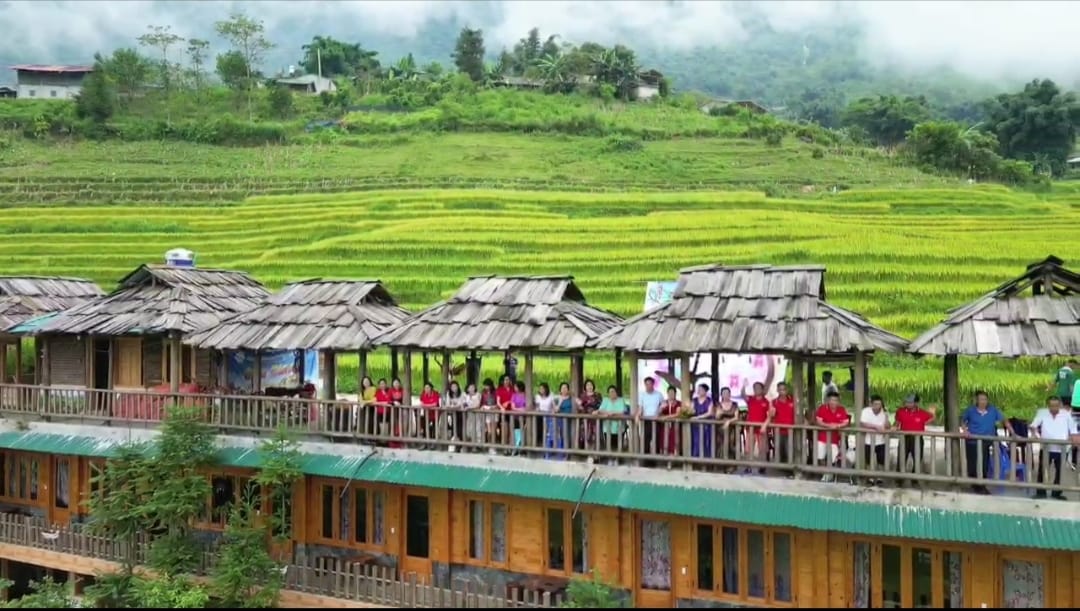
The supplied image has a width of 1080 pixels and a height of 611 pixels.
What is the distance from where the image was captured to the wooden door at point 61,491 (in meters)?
18.9

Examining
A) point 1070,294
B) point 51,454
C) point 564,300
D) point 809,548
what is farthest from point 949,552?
point 51,454

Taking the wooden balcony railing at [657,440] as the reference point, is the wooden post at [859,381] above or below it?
above

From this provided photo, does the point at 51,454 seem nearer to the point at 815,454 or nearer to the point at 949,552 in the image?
the point at 815,454

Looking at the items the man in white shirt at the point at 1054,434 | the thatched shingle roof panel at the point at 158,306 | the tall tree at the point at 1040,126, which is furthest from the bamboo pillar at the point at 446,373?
the tall tree at the point at 1040,126

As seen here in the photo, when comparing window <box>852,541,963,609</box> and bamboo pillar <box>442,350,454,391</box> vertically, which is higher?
bamboo pillar <box>442,350,454,391</box>

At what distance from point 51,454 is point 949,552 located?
58.0 ft

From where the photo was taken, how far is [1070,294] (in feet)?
41.3

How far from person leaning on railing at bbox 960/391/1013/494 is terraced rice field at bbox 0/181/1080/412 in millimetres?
9147

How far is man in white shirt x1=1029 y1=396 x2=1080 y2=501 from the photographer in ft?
36.2

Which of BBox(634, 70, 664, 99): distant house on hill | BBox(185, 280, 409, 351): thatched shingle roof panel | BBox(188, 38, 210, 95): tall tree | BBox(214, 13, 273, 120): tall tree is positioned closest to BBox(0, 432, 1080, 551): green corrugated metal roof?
BBox(185, 280, 409, 351): thatched shingle roof panel

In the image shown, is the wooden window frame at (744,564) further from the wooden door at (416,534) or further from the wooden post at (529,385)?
the wooden door at (416,534)

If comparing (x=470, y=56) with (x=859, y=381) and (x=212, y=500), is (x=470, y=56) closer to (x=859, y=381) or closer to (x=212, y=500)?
(x=212, y=500)

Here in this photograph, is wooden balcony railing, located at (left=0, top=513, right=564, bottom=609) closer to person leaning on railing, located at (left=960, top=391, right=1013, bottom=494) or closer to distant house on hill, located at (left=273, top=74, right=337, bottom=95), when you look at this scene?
person leaning on railing, located at (left=960, top=391, right=1013, bottom=494)

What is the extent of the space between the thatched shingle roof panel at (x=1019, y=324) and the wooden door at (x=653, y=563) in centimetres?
466
